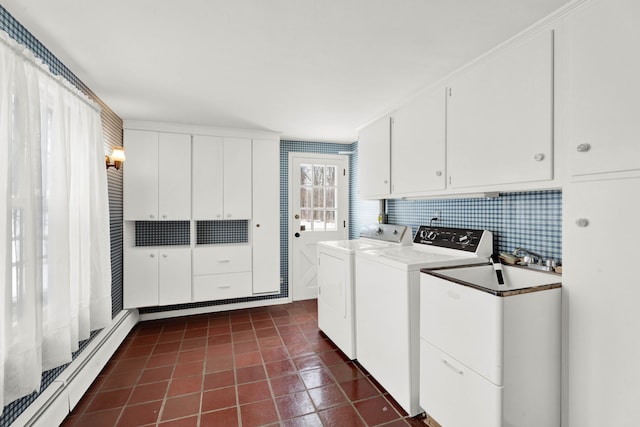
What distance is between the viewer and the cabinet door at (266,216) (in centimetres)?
361

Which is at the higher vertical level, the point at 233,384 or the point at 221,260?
the point at 221,260

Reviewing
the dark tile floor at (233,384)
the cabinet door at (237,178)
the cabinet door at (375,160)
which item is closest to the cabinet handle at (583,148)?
the cabinet door at (375,160)

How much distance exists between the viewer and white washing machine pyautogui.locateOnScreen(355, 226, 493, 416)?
1.83m

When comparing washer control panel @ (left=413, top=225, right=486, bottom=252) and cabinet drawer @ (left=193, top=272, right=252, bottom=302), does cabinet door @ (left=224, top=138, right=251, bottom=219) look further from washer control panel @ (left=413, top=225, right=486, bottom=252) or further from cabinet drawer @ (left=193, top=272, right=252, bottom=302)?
washer control panel @ (left=413, top=225, right=486, bottom=252)

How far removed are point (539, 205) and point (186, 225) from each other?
3464 mm

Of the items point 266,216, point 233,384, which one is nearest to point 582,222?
point 233,384

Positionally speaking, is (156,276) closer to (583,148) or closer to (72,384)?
(72,384)

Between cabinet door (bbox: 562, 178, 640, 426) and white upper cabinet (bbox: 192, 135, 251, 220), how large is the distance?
300 cm

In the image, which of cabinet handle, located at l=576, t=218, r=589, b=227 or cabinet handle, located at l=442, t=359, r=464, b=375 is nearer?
cabinet handle, located at l=576, t=218, r=589, b=227

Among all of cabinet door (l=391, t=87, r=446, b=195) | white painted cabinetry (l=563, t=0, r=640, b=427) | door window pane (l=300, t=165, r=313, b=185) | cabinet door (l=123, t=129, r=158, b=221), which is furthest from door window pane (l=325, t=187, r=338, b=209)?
white painted cabinetry (l=563, t=0, r=640, b=427)

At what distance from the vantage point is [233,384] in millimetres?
2180

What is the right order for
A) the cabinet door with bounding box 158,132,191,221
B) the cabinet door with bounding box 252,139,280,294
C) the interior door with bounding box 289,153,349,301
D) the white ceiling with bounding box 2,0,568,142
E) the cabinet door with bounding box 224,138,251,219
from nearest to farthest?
1. the white ceiling with bounding box 2,0,568,142
2. the cabinet door with bounding box 158,132,191,221
3. the cabinet door with bounding box 224,138,251,219
4. the cabinet door with bounding box 252,139,280,294
5. the interior door with bounding box 289,153,349,301

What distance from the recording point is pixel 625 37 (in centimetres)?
116

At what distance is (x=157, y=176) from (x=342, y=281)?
2.27 metres
